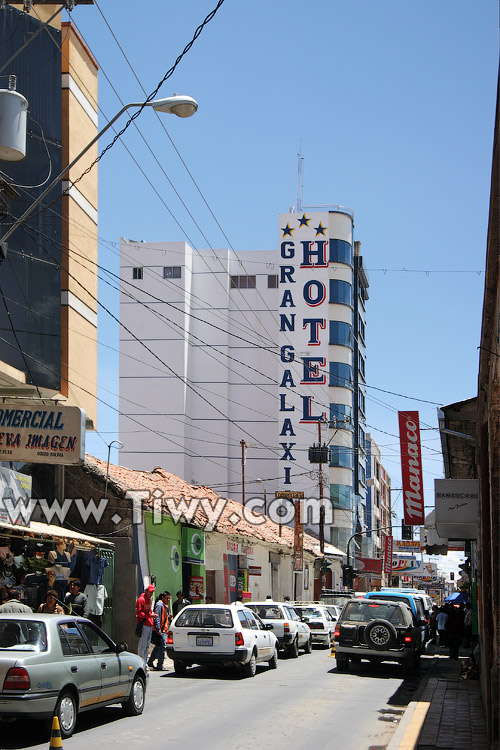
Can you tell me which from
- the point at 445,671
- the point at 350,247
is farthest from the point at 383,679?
the point at 350,247

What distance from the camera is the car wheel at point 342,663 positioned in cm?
2105

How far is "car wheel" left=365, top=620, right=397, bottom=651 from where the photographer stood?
807 inches

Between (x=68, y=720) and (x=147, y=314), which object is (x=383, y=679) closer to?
(x=68, y=720)

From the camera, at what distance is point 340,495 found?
80.9 m

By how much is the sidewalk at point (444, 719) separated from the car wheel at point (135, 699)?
3.79 m

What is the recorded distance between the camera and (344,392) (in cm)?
8144

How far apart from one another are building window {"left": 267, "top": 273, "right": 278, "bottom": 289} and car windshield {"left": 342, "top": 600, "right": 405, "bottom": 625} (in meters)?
65.0

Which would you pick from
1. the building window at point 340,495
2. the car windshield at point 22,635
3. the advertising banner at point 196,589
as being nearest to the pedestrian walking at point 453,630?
the advertising banner at point 196,589

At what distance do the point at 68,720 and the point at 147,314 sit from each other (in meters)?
74.8

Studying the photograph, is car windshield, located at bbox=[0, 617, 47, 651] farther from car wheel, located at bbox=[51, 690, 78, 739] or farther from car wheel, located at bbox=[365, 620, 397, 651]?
car wheel, located at bbox=[365, 620, 397, 651]

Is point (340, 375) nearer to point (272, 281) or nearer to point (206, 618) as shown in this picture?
point (272, 281)

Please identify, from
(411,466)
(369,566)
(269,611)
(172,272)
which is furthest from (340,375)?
(269,611)

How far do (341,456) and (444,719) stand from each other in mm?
68775

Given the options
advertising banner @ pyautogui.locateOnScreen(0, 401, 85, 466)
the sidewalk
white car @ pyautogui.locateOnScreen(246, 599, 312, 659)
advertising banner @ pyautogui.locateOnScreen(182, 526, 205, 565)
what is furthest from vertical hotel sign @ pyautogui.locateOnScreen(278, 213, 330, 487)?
advertising banner @ pyautogui.locateOnScreen(0, 401, 85, 466)
